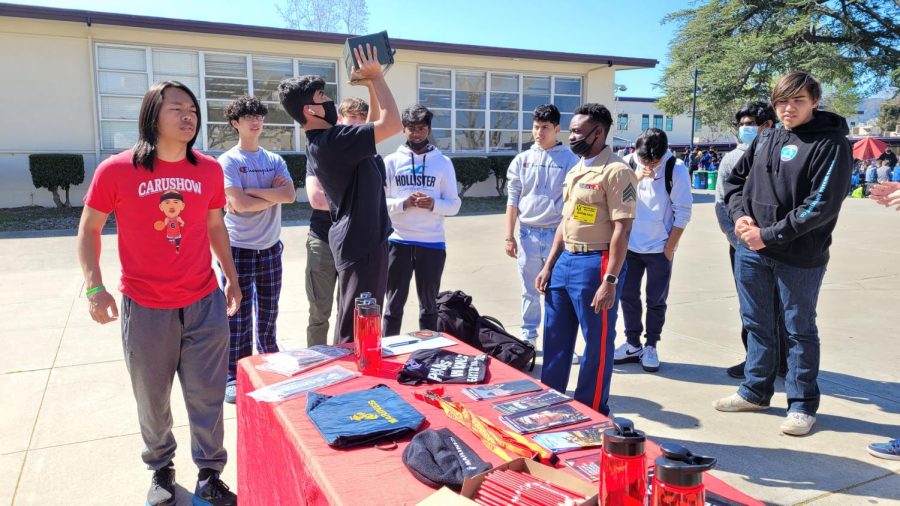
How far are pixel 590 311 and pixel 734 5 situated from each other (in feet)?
92.8

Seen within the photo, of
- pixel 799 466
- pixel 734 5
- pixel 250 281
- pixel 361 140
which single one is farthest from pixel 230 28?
pixel 734 5

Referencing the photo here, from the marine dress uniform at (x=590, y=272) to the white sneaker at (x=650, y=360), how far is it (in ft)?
4.76

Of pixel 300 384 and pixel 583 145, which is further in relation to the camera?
pixel 583 145

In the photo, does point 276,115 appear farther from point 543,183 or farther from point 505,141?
point 543,183

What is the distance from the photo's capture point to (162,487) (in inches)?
114

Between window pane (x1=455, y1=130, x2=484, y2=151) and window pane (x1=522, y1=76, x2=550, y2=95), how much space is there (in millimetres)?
2040

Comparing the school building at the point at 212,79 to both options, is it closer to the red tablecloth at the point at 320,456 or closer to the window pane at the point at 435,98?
the window pane at the point at 435,98

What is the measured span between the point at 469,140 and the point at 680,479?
18.4m

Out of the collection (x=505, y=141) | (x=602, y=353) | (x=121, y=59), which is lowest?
(x=602, y=353)

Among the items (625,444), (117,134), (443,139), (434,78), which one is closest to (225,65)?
(117,134)

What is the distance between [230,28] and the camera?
15.0 meters

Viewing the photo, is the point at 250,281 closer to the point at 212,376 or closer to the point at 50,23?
the point at 212,376

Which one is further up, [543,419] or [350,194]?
[350,194]

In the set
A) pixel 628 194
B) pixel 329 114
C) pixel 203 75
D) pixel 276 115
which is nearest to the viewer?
pixel 329 114
